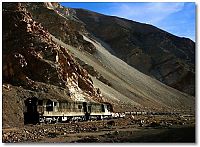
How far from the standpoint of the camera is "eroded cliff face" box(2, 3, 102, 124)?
118ft

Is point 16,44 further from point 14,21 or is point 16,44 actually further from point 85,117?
point 85,117

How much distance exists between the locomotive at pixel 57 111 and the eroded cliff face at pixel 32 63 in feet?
12.3

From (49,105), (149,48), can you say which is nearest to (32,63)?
(49,105)

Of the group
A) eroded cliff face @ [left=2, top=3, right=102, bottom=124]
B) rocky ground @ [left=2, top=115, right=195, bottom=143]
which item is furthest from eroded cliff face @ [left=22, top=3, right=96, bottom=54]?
rocky ground @ [left=2, top=115, right=195, bottom=143]

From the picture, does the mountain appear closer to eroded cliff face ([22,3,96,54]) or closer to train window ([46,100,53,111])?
eroded cliff face ([22,3,96,54])

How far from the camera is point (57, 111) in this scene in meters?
28.4

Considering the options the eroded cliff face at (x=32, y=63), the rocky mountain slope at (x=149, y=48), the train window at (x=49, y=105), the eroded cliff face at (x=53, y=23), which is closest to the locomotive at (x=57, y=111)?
the train window at (x=49, y=105)

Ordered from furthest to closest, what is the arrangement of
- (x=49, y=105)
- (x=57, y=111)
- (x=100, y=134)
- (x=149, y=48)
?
1. (x=149, y=48)
2. (x=57, y=111)
3. (x=49, y=105)
4. (x=100, y=134)

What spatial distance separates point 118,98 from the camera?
189 ft

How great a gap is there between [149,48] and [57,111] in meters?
85.2

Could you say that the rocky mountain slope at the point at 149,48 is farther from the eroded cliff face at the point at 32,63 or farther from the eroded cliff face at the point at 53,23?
the eroded cliff face at the point at 32,63

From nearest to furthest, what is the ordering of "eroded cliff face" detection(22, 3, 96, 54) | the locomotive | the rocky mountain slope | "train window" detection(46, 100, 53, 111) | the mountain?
the locomotive → "train window" detection(46, 100, 53, 111) → the mountain → "eroded cliff face" detection(22, 3, 96, 54) → the rocky mountain slope

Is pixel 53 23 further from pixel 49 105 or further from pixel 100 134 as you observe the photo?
pixel 100 134

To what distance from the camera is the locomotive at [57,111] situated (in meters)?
26.4
